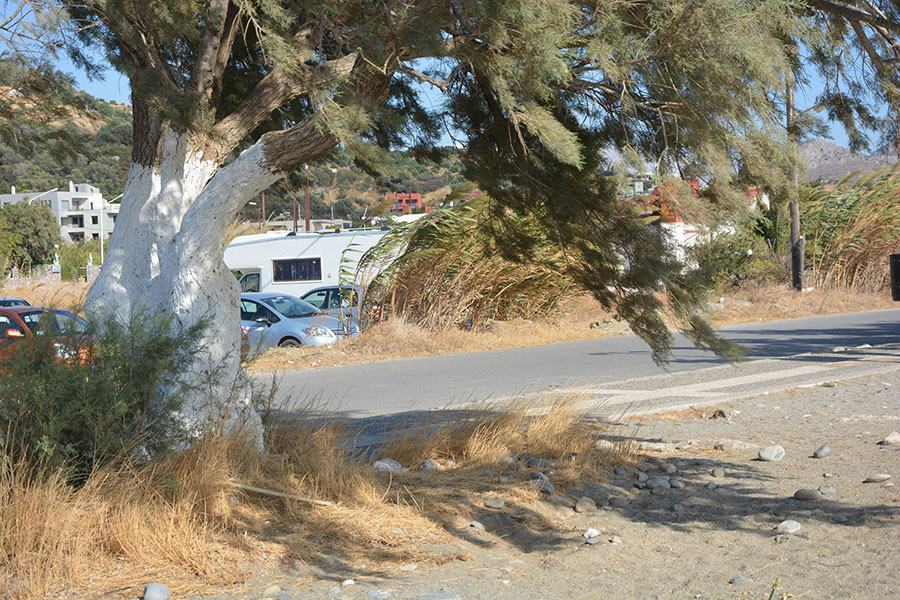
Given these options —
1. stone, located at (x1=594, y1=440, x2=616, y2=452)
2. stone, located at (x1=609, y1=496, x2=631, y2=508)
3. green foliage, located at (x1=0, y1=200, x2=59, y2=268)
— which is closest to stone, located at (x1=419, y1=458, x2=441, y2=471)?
stone, located at (x1=609, y1=496, x2=631, y2=508)

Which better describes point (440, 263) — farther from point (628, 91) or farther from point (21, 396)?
point (21, 396)

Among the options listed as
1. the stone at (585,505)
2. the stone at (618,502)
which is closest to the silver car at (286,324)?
the stone at (618,502)

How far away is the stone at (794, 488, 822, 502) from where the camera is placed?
6.52m

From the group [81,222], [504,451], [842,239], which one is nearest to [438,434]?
[504,451]

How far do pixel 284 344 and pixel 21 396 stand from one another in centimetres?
1407

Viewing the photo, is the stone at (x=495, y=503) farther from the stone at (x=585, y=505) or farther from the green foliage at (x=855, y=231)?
the green foliage at (x=855, y=231)

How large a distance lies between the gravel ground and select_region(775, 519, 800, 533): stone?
0.13ft

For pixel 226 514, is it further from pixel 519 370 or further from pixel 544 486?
pixel 519 370

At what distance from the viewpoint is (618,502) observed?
6625 millimetres

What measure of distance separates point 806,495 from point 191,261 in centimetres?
481

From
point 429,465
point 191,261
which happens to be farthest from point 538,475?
point 191,261

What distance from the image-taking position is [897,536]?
556cm

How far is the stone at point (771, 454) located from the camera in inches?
307

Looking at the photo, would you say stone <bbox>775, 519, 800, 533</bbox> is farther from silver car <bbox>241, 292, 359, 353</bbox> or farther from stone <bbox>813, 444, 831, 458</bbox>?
silver car <bbox>241, 292, 359, 353</bbox>
